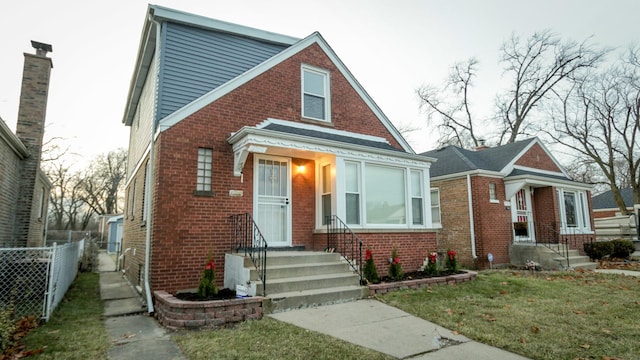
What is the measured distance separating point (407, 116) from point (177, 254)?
31534 millimetres

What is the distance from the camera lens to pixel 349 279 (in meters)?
7.18

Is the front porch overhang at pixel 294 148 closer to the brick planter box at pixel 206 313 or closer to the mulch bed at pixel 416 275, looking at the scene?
the mulch bed at pixel 416 275

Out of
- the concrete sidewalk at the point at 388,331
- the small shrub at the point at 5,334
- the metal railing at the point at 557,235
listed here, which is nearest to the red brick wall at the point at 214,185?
the small shrub at the point at 5,334

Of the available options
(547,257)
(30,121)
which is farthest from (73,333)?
(547,257)

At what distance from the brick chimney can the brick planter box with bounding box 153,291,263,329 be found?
23.0ft

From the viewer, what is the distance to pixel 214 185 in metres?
7.61

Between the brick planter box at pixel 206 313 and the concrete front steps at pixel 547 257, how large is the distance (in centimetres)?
1162

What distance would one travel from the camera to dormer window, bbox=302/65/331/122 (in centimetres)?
983

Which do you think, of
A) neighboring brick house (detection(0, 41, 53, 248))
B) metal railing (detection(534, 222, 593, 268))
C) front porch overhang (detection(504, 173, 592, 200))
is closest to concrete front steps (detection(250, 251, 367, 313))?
neighboring brick house (detection(0, 41, 53, 248))

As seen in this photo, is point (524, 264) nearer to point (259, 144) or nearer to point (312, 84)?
point (312, 84)

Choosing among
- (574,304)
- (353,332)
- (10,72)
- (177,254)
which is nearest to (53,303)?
(177,254)

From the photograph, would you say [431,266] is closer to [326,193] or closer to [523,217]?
[326,193]

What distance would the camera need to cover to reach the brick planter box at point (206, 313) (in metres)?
5.23

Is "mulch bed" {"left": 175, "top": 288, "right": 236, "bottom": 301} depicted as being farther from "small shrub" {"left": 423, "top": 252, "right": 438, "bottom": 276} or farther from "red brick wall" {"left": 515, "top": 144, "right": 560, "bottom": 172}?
"red brick wall" {"left": 515, "top": 144, "right": 560, "bottom": 172}
